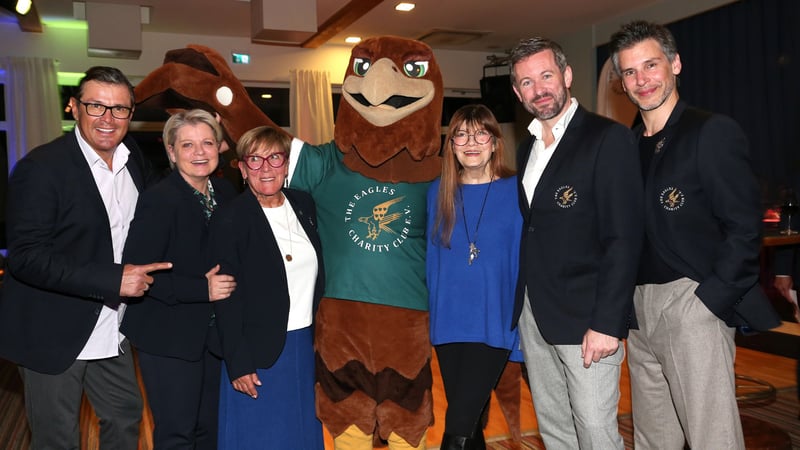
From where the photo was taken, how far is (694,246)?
190cm

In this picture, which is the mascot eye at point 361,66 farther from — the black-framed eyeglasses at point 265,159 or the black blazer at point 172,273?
the black blazer at point 172,273

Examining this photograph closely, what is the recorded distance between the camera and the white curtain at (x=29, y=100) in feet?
23.1

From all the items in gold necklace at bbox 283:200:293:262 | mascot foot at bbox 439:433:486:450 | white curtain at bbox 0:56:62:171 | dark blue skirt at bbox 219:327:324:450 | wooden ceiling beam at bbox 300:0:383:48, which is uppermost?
wooden ceiling beam at bbox 300:0:383:48

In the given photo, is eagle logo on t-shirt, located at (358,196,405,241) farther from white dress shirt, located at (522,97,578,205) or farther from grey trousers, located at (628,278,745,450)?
grey trousers, located at (628,278,745,450)

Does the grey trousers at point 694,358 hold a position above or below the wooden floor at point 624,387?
above

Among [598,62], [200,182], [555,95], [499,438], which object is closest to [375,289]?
[200,182]

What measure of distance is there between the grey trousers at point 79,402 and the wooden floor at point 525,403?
49.1 inches

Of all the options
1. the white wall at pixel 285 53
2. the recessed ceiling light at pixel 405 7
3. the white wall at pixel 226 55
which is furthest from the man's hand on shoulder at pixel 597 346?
the white wall at pixel 226 55

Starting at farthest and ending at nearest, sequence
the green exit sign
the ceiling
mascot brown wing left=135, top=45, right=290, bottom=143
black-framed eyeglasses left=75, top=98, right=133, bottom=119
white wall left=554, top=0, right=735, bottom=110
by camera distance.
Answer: the green exit sign < white wall left=554, top=0, right=735, bottom=110 < the ceiling < mascot brown wing left=135, top=45, right=290, bottom=143 < black-framed eyeglasses left=75, top=98, right=133, bottom=119

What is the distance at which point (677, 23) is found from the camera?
6.62 m

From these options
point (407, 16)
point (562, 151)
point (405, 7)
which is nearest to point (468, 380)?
point (562, 151)

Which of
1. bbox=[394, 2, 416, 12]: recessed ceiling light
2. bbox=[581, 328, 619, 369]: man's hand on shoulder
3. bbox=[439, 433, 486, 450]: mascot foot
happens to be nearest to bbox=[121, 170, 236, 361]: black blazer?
bbox=[439, 433, 486, 450]: mascot foot

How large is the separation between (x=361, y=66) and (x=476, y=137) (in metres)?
0.60

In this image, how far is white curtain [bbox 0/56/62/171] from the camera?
23.1 feet
